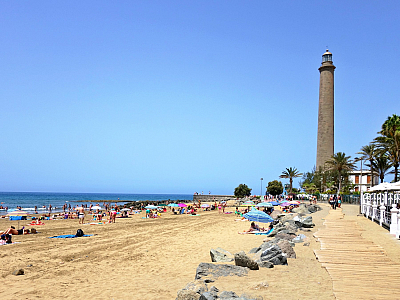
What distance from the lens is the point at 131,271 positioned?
9.98m

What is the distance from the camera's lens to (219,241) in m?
15.7

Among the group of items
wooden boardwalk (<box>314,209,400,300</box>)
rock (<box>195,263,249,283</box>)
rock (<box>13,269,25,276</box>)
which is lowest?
rock (<box>13,269,25,276</box>)

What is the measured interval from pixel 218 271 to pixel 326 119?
6305cm

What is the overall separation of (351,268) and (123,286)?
550 cm

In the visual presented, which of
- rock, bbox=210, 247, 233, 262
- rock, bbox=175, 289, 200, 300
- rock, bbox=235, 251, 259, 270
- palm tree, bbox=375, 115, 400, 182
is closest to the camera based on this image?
rock, bbox=175, 289, 200, 300

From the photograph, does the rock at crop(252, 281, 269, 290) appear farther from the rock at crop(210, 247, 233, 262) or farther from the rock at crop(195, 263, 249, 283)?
the rock at crop(210, 247, 233, 262)

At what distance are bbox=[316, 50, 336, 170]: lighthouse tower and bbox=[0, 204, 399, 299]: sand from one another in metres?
54.6

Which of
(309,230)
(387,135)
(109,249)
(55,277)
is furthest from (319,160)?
(55,277)

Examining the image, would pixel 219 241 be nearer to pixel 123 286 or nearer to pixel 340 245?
pixel 340 245

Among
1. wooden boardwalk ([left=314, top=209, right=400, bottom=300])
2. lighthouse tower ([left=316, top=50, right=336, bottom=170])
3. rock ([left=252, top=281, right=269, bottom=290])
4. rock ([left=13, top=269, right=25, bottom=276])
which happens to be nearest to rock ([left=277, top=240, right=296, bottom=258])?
wooden boardwalk ([left=314, top=209, right=400, bottom=300])

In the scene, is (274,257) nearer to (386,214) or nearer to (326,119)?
(386,214)

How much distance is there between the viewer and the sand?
23.9 feet

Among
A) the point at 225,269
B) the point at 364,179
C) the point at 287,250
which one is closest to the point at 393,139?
the point at 287,250

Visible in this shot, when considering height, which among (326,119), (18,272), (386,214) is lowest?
(18,272)
